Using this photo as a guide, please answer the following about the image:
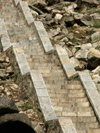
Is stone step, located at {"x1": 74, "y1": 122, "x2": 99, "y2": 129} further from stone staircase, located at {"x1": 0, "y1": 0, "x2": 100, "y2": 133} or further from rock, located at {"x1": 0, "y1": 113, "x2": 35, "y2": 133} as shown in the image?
rock, located at {"x1": 0, "y1": 113, "x2": 35, "y2": 133}

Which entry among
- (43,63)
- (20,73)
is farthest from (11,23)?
(20,73)

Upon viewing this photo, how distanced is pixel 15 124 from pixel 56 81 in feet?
12.4

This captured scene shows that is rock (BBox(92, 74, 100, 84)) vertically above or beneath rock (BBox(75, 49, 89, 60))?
above

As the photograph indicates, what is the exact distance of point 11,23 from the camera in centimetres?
1705

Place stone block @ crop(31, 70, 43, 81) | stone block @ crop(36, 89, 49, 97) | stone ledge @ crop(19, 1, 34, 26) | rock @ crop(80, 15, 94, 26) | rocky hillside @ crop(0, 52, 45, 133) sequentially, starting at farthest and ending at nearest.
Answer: rock @ crop(80, 15, 94, 26), stone ledge @ crop(19, 1, 34, 26), stone block @ crop(31, 70, 43, 81), stone block @ crop(36, 89, 49, 97), rocky hillside @ crop(0, 52, 45, 133)

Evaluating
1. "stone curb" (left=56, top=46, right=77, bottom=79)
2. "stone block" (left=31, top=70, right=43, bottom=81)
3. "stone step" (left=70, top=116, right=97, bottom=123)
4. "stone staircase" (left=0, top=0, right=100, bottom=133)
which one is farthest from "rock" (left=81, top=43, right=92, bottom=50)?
"stone step" (left=70, top=116, right=97, bottom=123)

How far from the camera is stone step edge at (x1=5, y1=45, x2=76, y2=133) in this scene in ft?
32.4

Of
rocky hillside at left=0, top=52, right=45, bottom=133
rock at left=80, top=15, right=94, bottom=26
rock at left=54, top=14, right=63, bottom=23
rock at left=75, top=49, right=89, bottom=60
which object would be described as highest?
rocky hillside at left=0, top=52, right=45, bottom=133

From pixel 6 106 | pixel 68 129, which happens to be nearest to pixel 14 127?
pixel 6 106

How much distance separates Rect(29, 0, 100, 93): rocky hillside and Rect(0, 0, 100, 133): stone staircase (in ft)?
5.18

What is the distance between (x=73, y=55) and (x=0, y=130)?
8254mm

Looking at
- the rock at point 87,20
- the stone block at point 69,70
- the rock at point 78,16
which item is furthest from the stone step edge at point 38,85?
the rock at point 87,20

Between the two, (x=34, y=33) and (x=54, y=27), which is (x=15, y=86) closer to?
(x=34, y=33)

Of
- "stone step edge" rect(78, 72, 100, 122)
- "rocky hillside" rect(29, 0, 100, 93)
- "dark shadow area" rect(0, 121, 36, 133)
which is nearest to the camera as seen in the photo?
"dark shadow area" rect(0, 121, 36, 133)
